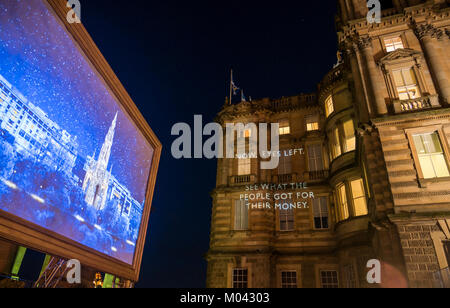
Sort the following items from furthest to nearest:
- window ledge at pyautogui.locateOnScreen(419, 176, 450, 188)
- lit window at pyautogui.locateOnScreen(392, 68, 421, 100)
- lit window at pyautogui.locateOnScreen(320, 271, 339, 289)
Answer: lit window at pyautogui.locateOnScreen(320, 271, 339, 289)
lit window at pyautogui.locateOnScreen(392, 68, 421, 100)
window ledge at pyautogui.locateOnScreen(419, 176, 450, 188)

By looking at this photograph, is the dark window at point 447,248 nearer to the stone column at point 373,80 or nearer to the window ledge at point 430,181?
the window ledge at point 430,181

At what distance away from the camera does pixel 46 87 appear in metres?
9.08

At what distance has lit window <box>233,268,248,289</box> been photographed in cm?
2181

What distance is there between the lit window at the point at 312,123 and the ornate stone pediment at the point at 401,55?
10.3 meters

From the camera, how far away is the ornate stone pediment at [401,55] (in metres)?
16.4

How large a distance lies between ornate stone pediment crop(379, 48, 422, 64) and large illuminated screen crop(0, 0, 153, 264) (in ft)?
51.6

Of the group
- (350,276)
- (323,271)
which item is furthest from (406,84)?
(323,271)

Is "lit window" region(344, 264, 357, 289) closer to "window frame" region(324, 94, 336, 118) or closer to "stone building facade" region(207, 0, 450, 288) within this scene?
"stone building facade" region(207, 0, 450, 288)

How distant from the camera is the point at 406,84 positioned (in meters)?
16.0

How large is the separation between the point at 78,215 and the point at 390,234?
1359cm

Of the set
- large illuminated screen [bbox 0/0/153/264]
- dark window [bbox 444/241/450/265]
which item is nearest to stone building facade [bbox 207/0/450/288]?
dark window [bbox 444/241/450/265]

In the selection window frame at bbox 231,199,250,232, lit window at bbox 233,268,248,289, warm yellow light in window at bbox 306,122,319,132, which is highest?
warm yellow light in window at bbox 306,122,319,132
